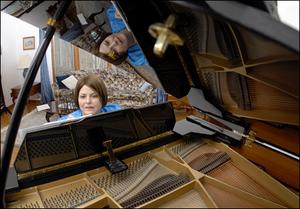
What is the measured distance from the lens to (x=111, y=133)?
140 cm

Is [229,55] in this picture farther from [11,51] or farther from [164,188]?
[11,51]

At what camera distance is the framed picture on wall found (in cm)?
109

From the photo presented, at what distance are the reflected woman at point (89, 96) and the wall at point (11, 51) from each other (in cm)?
94

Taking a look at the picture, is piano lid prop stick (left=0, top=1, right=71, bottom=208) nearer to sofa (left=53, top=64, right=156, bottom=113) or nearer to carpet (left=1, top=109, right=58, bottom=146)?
carpet (left=1, top=109, right=58, bottom=146)

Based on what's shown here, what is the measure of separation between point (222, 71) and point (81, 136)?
0.69 m

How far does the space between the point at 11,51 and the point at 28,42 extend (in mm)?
103

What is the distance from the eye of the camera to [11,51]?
3.47 feet

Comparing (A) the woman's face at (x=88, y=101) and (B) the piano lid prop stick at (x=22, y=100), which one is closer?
(B) the piano lid prop stick at (x=22, y=100)

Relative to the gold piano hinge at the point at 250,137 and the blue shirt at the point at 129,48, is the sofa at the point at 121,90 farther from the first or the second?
the gold piano hinge at the point at 250,137

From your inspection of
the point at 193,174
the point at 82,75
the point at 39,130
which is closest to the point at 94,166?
the point at 39,130

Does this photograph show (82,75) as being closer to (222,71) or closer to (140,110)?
(140,110)

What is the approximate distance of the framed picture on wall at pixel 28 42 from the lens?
109 centimetres

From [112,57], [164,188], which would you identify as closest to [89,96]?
[112,57]

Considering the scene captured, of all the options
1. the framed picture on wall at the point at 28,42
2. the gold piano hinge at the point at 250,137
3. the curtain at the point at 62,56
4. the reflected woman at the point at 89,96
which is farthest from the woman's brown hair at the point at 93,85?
the gold piano hinge at the point at 250,137
